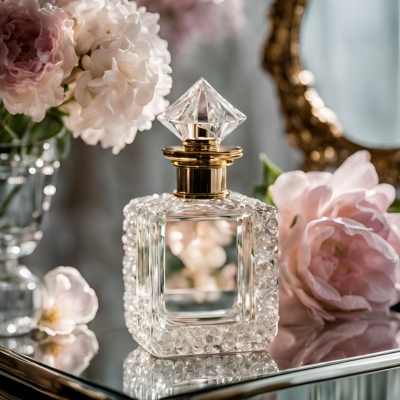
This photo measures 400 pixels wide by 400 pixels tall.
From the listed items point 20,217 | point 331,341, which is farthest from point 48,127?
point 331,341

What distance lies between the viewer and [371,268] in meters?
0.62

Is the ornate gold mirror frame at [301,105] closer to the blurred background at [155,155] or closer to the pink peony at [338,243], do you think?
the blurred background at [155,155]

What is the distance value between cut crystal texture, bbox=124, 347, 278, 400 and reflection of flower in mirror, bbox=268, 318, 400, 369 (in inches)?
0.8

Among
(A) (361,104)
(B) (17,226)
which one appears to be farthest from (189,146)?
(A) (361,104)

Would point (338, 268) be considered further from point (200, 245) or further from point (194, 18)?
point (194, 18)

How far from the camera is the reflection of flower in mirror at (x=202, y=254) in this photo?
565 millimetres

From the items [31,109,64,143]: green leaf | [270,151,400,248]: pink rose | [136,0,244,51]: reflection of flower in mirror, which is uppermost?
[136,0,244,51]: reflection of flower in mirror

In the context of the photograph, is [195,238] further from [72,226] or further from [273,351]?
[72,226]

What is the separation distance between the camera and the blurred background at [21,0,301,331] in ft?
3.16

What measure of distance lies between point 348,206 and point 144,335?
218 millimetres

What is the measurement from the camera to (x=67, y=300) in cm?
63

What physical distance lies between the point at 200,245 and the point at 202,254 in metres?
Result: 0.01

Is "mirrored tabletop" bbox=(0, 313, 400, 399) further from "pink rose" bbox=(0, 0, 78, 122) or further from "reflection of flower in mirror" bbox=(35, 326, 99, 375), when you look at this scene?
"pink rose" bbox=(0, 0, 78, 122)

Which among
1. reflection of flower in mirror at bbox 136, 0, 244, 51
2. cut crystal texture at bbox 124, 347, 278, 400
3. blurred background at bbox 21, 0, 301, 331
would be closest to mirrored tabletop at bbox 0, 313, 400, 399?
cut crystal texture at bbox 124, 347, 278, 400
